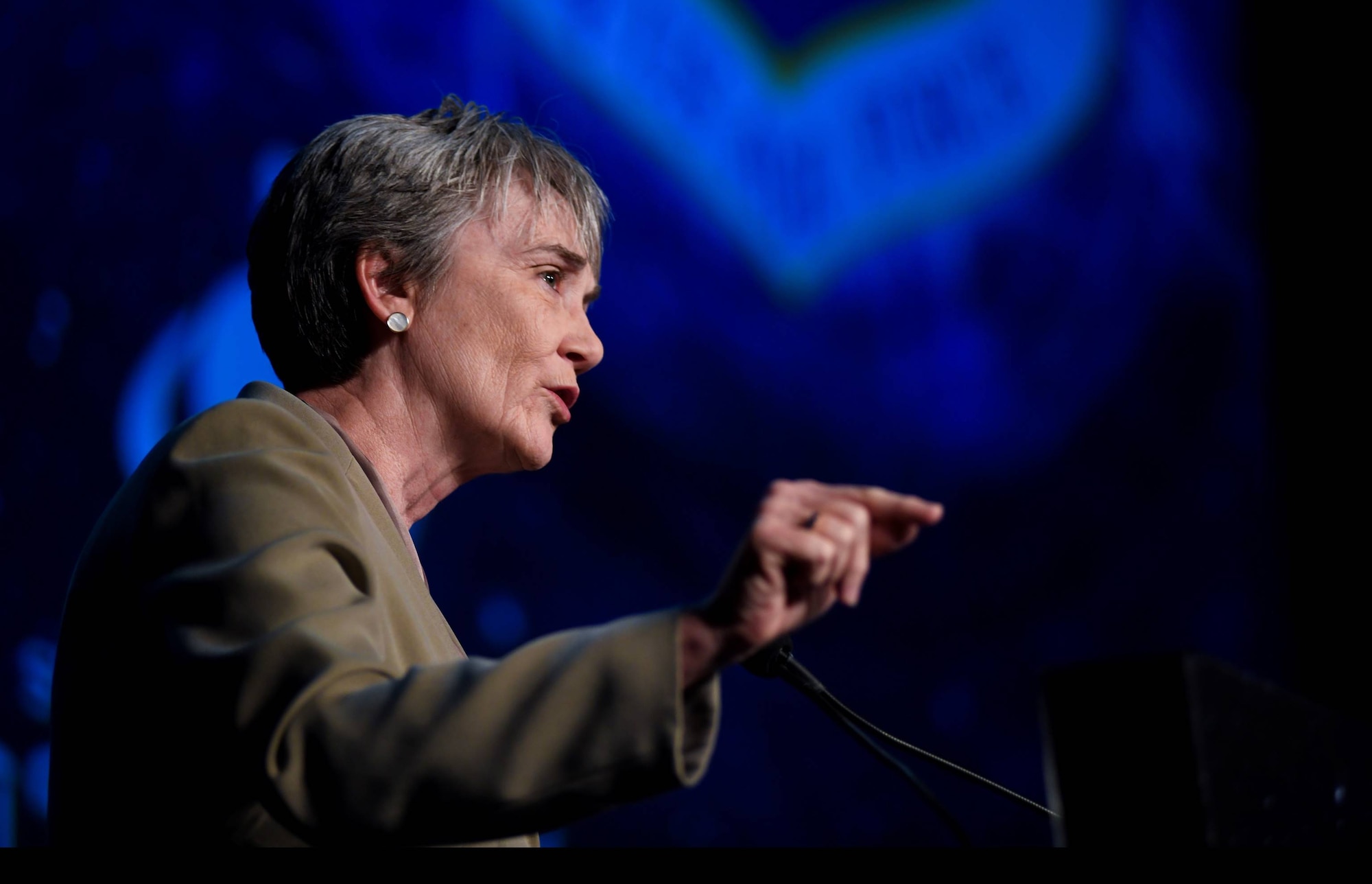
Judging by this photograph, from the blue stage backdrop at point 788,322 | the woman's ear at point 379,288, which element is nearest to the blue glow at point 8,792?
the blue stage backdrop at point 788,322

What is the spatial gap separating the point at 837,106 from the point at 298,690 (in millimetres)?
2405

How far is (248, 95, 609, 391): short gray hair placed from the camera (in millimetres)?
1601

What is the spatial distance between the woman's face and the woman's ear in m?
0.02

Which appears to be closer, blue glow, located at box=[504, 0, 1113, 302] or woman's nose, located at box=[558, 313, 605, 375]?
woman's nose, located at box=[558, 313, 605, 375]

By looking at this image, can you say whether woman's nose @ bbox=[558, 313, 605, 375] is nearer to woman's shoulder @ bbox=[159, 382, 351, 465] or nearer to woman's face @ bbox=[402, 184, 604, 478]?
woman's face @ bbox=[402, 184, 604, 478]

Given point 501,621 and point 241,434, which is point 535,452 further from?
point 501,621

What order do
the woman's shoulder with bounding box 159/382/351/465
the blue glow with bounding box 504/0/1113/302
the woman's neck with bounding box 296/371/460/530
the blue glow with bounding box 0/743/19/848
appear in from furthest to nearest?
the blue glow with bounding box 504/0/1113/302 → the blue glow with bounding box 0/743/19/848 → the woman's neck with bounding box 296/371/460/530 → the woman's shoulder with bounding box 159/382/351/465

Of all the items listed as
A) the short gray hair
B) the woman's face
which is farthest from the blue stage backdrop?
the woman's face

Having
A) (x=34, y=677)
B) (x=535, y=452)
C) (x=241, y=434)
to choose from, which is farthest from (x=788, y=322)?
(x=241, y=434)

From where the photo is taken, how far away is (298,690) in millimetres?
940

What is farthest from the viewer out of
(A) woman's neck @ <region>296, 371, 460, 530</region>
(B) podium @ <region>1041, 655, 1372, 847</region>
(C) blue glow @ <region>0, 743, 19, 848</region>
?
(C) blue glow @ <region>0, 743, 19, 848</region>

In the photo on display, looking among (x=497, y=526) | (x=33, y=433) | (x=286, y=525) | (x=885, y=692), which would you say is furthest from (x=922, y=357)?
(x=286, y=525)

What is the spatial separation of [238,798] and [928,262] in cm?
238

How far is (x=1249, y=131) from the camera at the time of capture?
12.3 feet
